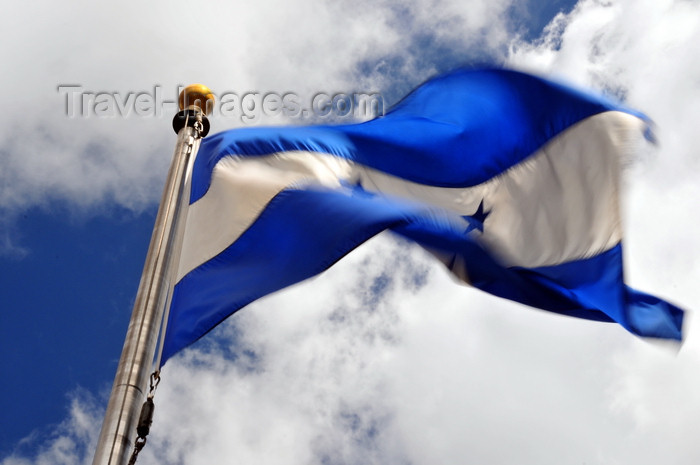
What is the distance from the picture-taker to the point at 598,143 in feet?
41.1

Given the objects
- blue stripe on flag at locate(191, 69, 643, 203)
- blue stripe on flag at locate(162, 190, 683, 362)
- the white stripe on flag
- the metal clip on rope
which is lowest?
the metal clip on rope

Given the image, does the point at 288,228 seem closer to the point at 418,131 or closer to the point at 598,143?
the point at 418,131

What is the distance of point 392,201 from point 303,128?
1.66m

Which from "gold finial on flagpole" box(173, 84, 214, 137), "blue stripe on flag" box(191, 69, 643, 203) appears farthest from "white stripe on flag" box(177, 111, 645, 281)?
"gold finial on flagpole" box(173, 84, 214, 137)

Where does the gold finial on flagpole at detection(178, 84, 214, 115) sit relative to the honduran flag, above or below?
above

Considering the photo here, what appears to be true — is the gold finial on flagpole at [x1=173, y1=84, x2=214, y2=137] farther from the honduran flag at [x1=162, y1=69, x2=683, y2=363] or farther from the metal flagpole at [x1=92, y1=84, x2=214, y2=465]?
the honduran flag at [x1=162, y1=69, x2=683, y2=363]

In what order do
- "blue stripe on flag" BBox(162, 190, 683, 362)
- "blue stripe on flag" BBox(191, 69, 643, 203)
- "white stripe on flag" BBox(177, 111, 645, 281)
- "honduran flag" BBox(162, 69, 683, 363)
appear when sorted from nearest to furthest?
"blue stripe on flag" BBox(162, 190, 683, 362) → "honduran flag" BBox(162, 69, 683, 363) → "white stripe on flag" BBox(177, 111, 645, 281) → "blue stripe on flag" BBox(191, 69, 643, 203)

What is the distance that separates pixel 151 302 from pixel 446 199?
15.3 ft

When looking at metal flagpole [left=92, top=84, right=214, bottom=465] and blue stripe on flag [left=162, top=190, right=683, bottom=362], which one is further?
blue stripe on flag [left=162, top=190, right=683, bottom=362]

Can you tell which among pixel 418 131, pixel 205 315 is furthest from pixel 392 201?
pixel 205 315

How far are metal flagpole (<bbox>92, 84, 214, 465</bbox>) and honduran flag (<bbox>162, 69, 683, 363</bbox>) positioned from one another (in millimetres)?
345

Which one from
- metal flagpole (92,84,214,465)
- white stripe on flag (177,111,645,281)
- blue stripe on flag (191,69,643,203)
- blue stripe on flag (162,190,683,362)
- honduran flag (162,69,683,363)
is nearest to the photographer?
metal flagpole (92,84,214,465)

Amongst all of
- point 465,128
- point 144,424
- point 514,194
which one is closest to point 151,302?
point 144,424

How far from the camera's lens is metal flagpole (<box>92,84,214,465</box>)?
8914 mm
